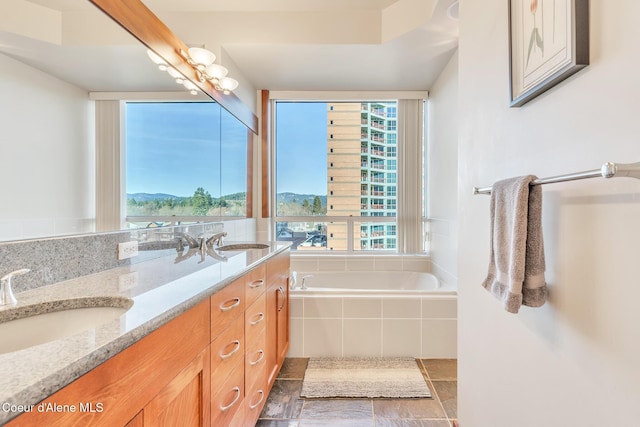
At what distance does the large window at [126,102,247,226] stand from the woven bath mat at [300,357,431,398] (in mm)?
1370

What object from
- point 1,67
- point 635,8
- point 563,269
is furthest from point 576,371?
point 1,67

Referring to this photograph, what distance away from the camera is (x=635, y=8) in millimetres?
572

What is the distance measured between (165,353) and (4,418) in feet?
1.23

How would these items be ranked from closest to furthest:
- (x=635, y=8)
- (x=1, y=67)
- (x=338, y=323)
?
(x=635, y=8) < (x=1, y=67) < (x=338, y=323)

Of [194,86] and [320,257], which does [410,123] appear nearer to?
[320,257]

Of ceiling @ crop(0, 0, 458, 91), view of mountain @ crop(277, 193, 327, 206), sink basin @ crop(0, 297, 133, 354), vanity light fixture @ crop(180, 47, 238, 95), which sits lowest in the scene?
sink basin @ crop(0, 297, 133, 354)

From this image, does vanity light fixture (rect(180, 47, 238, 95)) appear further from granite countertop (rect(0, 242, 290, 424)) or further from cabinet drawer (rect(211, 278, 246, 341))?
cabinet drawer (rect(211, 278, 246, 341))

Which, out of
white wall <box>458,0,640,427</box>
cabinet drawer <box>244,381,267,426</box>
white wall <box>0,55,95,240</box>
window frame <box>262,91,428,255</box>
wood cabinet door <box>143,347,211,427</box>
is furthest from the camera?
window frame <box>262,91,428,255</box>

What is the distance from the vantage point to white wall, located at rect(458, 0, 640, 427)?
0.60 m

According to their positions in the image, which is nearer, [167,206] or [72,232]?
[72,232]

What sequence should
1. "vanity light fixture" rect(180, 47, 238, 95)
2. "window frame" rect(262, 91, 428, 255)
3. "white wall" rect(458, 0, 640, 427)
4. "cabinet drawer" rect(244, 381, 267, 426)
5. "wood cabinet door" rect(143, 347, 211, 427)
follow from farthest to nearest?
"window frame" rect(262, 91, 428, 255) → "vanity light fixture" rect(180, 47, 238, 95) → "cabinet drawer" rect(244, 381, 267, 426) → "wood cabinet door" rect(143, 347, 211, 427) → "white wall" rect(458, 0, 640, 427)

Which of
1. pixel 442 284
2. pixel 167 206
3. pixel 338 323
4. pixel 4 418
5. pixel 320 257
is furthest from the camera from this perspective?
pixel 320 257

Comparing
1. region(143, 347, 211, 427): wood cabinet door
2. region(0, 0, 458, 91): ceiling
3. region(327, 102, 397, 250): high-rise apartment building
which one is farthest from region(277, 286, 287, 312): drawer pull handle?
region(0, 0, 458, 91): ceiling

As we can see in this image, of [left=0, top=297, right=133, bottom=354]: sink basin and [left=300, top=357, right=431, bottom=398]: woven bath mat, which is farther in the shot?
[left=300, top=357, right=431, bottom=398]: woven bath mat
